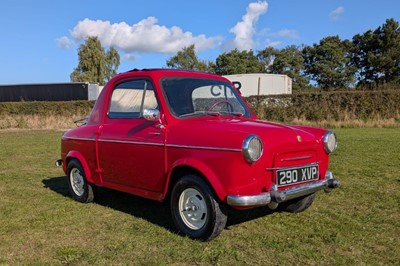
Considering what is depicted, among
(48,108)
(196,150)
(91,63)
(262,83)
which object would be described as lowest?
(196,150)

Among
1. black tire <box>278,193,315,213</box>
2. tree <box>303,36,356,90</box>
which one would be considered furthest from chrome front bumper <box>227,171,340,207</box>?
tree <box>303,36,356,90</box>

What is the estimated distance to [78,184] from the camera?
A: 6.56 metres

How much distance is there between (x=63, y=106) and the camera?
2650cm

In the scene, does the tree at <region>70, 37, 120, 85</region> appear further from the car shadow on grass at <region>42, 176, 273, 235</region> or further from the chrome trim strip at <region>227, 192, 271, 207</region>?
the chrome trim strip at <region>227, 192, 271, 207</region>

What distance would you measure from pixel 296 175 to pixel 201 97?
1.58m

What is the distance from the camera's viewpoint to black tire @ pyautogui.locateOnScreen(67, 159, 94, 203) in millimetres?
6301

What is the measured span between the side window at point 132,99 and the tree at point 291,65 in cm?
6500

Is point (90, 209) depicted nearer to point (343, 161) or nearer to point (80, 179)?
point (80, 179)

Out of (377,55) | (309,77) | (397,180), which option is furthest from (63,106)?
(309,77)

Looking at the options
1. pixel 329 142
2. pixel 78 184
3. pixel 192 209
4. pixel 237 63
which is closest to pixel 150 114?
pixel 192 209

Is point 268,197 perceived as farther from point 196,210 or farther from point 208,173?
point 196,210

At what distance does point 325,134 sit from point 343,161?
15.2ft

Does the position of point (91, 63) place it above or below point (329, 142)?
above

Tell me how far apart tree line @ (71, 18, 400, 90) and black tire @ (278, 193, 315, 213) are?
166ft
